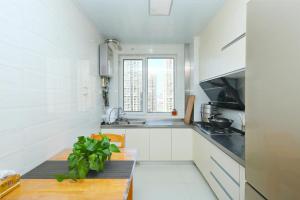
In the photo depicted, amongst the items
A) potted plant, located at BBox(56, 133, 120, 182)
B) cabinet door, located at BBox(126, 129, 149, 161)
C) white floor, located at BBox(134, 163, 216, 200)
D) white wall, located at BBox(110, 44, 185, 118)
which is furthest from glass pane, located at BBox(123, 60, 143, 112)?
potted plant, located at BBox(56, 133, 120, 182)

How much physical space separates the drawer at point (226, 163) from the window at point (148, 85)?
1876 mm

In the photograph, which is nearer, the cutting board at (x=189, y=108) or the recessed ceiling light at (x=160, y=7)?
the recessed ceiling light at (x=160, y=7)

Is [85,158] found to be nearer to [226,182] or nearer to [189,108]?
[226,182]

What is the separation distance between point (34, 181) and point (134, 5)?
1.94m

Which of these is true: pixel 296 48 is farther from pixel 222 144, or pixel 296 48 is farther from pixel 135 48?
pixel 135 48

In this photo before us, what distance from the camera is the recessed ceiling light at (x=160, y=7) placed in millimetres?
2088

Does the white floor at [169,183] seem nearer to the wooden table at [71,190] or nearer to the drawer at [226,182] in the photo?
the drawer at [226,182]

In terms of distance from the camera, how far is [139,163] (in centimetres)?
332

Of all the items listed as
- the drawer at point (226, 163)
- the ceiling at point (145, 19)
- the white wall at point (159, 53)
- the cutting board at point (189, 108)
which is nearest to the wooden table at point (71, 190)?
the drawer at point (226, 163)

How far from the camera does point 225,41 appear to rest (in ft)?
6.80

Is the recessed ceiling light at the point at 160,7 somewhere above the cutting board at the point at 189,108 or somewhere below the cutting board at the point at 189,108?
above

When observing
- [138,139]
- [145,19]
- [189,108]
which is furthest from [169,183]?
[145,19]

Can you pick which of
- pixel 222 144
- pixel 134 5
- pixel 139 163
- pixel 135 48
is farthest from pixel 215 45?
pixel 139 163

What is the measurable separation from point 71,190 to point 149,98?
117 inches
